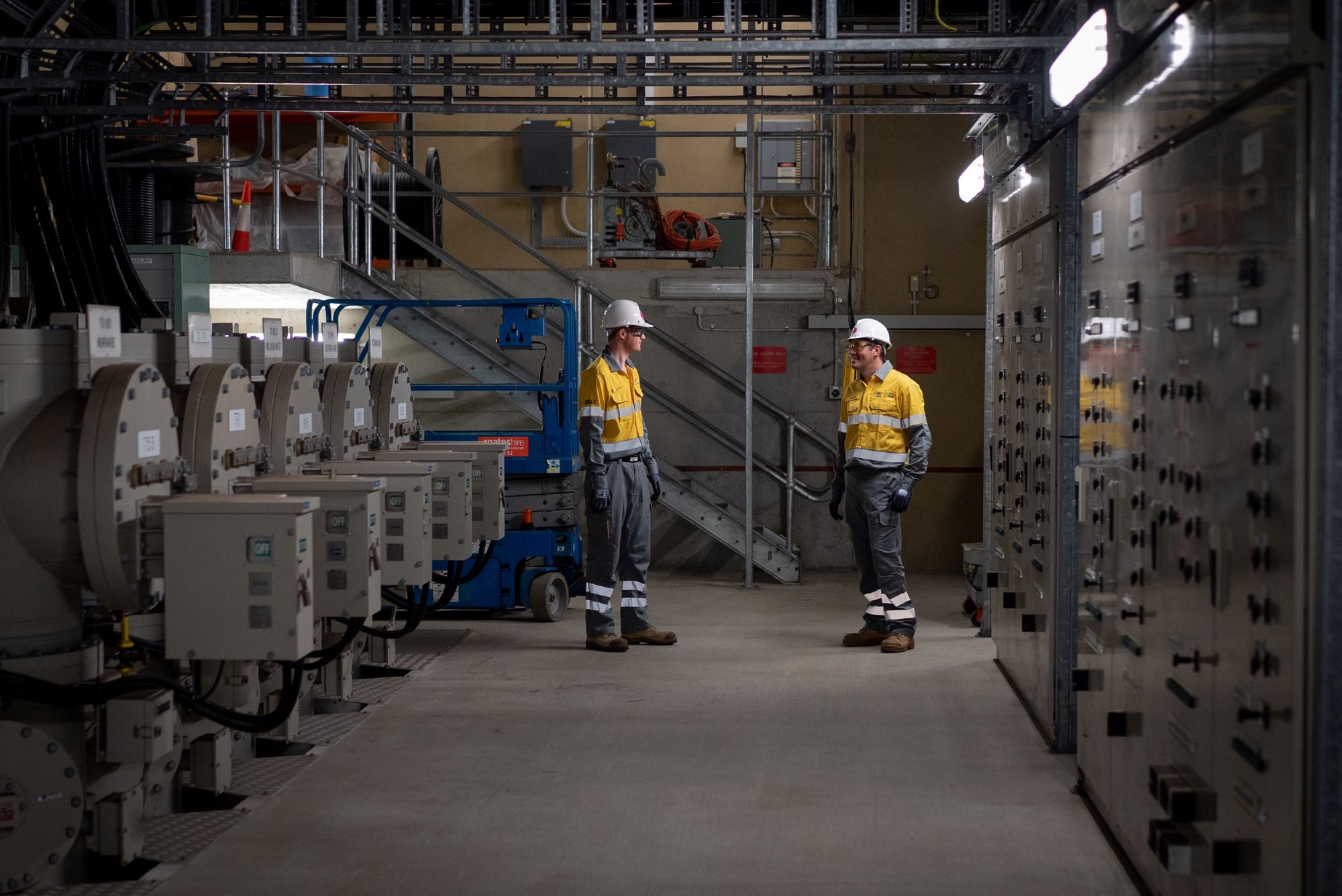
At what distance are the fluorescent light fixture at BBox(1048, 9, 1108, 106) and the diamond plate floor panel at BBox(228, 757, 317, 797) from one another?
4174 millimetres

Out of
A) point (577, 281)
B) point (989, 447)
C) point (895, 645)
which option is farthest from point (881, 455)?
point (577, 281)

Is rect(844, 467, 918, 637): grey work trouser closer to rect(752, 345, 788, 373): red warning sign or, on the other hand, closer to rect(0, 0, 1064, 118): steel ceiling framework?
rect(0, 0, 1064, 118): steel ceiling framework

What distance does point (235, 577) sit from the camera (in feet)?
13.5

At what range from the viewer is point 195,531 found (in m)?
4.11

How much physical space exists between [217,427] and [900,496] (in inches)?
166

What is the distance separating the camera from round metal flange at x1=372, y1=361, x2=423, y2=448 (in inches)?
275

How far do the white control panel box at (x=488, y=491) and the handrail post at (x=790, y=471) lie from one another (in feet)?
11.3

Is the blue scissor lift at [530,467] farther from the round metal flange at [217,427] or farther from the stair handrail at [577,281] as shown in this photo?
the round metal flange at [217,427]

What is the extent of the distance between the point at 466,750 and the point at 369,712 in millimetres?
875

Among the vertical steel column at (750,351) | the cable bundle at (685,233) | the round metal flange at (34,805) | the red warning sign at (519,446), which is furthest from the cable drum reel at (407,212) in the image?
the round metal flange at (34,805)

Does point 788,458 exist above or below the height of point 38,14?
below

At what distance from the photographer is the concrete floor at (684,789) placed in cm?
423

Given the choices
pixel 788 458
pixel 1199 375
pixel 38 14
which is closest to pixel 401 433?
pixel 38 14

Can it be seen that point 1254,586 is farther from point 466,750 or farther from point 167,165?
point 167,165
